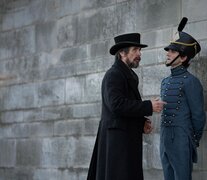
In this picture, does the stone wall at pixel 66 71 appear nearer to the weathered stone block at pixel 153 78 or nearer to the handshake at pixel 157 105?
the weathered stone block at pixel 153 78

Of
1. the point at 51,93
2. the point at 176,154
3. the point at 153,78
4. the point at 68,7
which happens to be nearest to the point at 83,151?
the point at 51,93

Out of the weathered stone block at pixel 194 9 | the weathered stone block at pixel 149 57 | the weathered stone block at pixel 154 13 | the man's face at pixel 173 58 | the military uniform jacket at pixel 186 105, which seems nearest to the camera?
the military uniform jacket at pixel 186 105

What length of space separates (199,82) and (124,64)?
Answer: 70cm

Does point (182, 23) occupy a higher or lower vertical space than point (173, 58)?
higher

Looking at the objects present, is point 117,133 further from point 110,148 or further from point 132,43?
point 132,43

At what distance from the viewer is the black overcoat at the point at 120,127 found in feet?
15.0

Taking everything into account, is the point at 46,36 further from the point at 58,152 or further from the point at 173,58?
the point at 173,58

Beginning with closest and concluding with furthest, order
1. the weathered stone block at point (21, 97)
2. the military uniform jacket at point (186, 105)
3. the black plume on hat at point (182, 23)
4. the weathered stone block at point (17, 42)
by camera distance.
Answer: the military uniform jacket at point (186, 105) < the black plume on hat at point (182, 23) < the weathered stone block at point (21, 97) < the weathered stone block at point (17, 42)

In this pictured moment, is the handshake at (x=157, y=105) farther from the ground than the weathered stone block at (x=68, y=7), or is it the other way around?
the weathered stone block at (x=68, y=7)

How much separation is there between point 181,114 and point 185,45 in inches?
23.7

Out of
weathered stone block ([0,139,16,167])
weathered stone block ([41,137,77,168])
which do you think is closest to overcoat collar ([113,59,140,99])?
weathered stone block ([41,137,77,168])

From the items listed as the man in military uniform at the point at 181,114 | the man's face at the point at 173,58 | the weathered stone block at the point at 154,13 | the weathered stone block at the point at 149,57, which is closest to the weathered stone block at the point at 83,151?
the weathered stone block at the point at 149,57

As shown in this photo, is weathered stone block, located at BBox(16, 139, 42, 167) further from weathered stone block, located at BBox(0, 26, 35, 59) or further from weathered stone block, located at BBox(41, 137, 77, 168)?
weathered stone block, located at BBox(0, 26, 35, 59)

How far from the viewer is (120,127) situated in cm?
462
